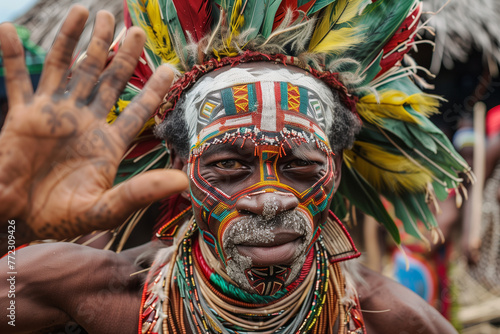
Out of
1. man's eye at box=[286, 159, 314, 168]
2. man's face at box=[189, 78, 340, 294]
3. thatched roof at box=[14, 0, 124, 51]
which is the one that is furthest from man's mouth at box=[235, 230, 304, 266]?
thatched roof at box=[14, 0, 124, 51]

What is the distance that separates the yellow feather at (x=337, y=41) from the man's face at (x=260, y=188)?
1.27ft

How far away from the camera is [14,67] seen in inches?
62.1

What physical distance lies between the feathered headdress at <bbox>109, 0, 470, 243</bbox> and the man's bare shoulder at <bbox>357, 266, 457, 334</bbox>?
0.39 metres

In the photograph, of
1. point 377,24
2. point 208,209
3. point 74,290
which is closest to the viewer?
point 208,209

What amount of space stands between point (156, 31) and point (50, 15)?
4752 millimetres

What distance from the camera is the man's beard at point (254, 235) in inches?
86.0

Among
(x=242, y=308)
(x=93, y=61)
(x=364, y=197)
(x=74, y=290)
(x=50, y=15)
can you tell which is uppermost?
(x=93, y=61)

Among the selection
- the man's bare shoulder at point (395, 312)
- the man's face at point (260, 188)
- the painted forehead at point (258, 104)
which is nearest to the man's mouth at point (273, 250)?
the man's face at point (260, 188)

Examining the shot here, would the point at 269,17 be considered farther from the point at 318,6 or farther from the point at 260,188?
the point at 260,188

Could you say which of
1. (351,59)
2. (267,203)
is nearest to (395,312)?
(267,203)

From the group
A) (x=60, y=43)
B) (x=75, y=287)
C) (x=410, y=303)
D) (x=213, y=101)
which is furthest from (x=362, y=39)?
(x=75, y=287)

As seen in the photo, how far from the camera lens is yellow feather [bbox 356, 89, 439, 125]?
2.81 metres

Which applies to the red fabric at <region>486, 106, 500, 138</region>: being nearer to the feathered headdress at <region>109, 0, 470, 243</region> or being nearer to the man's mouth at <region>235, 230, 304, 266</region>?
the feathered headdress at <region>109, 0, 470, 243</region>

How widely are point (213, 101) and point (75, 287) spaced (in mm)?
980
